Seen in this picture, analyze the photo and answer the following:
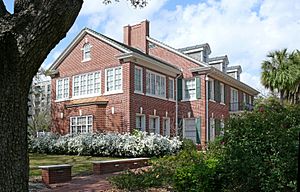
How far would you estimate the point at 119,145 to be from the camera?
2027cm

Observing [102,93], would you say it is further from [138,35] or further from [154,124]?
[138,35]

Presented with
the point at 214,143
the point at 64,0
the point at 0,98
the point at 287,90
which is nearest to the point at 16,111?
the point at 0,98

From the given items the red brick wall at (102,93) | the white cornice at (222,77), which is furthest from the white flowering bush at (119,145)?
the white cornice at (222,77)

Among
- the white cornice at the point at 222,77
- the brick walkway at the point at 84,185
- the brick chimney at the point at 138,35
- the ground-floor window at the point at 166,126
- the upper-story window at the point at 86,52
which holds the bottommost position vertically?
the brick walkway at the point at 84,185

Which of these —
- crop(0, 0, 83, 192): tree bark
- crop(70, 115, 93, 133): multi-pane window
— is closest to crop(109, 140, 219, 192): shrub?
crop(0, 0, 83, 192): tree bark

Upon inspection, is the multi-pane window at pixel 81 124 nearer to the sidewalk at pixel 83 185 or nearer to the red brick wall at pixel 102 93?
the red brick wall at pixel 102 93

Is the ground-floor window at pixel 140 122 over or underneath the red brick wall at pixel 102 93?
underneath

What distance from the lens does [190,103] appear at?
92.9ft

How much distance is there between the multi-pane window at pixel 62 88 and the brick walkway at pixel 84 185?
50.5 ft

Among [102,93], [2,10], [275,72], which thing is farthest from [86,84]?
[2,10]

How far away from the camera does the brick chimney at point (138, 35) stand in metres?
30.5

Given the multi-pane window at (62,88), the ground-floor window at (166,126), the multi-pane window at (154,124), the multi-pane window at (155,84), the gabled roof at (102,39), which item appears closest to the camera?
the gabled roof at (102,39)

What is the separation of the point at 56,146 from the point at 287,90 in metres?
16.5

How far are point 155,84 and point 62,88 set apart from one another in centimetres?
699
